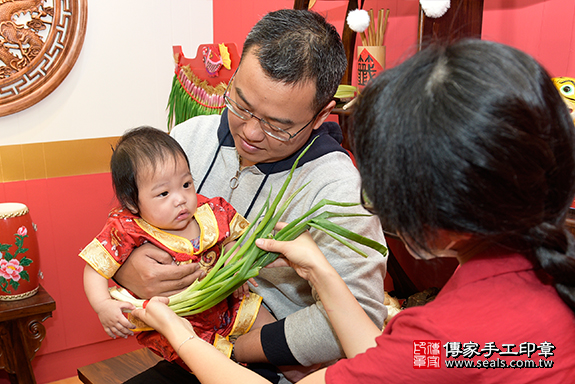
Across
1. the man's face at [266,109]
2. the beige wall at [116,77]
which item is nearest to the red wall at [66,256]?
the beige wall at [116,77]

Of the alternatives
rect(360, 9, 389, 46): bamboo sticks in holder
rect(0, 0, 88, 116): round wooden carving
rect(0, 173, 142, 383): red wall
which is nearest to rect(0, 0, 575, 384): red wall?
rect(0, 173, 142, 383): red wall

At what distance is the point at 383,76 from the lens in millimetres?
785

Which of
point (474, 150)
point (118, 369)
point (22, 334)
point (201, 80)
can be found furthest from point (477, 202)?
point (22, 334)

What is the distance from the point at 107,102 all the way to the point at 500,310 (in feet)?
9.11

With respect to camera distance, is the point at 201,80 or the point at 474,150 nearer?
the point at 474,150

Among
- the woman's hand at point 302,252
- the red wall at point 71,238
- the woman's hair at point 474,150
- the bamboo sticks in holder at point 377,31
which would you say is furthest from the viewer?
the red wall at point 71,238

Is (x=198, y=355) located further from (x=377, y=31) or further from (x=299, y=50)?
(x=377, y=31)

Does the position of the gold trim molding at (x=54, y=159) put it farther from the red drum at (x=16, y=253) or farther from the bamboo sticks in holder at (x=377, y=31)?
the bamboo sticks in holder at (x=377, y=31)

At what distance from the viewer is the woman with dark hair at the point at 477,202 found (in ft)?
2.22

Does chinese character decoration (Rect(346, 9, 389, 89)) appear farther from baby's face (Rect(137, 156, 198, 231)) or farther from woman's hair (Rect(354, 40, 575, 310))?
woman's hair (Rect(354, 40, 575, 310))

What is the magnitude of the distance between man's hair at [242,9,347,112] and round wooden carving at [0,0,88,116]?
1845mm

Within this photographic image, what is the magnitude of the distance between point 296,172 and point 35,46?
202 cm

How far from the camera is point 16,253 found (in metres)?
2.51

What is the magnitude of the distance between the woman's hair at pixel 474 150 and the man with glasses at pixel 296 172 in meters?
0.57
